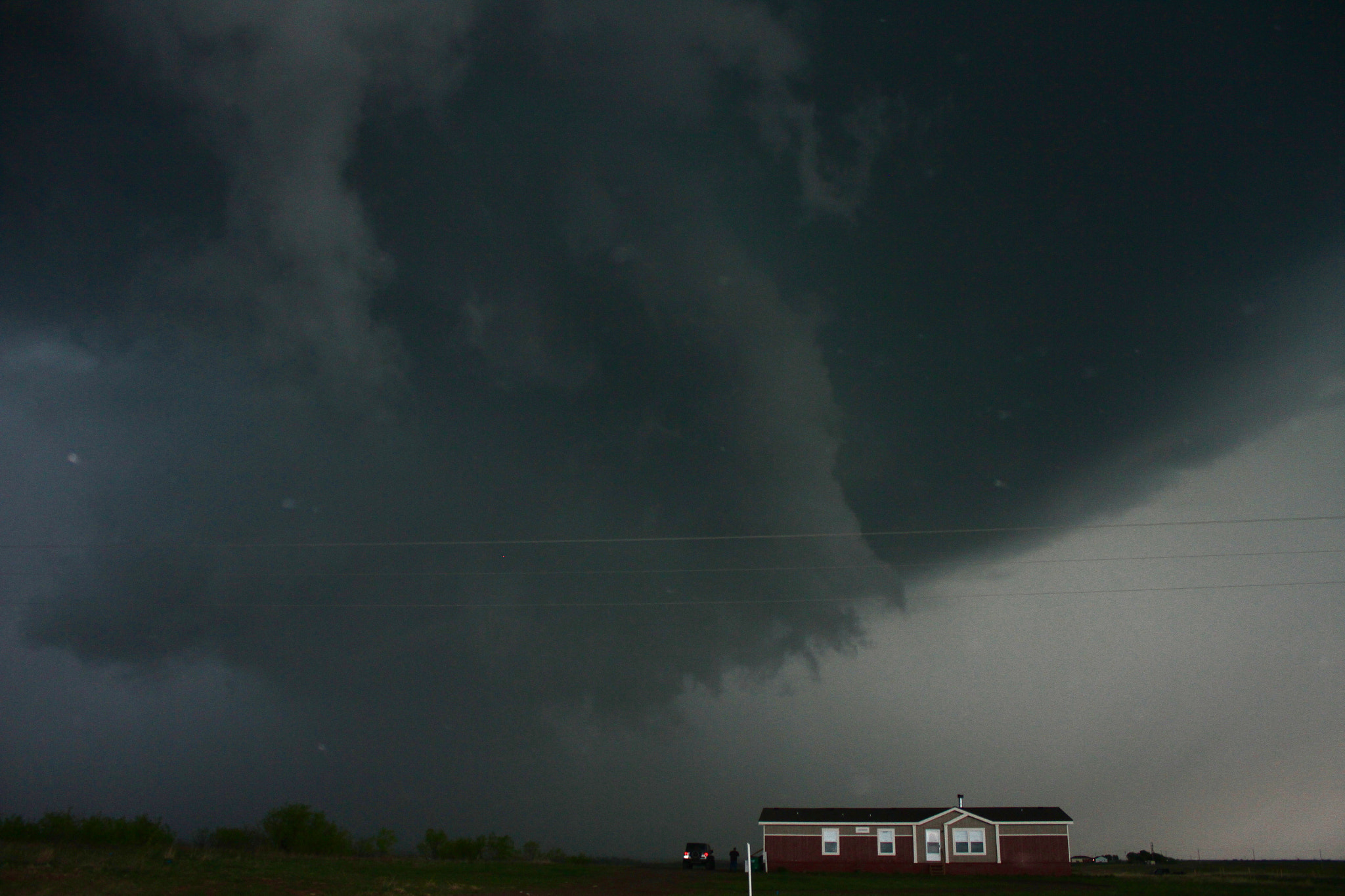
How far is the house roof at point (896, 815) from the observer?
6247cm

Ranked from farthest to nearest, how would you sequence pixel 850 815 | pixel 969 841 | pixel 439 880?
pixel 850 815 < pixel 969 841 < pixel 439 880

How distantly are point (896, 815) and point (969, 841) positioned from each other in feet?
16.0

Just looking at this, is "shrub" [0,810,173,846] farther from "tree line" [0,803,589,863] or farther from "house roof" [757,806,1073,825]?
"house roof" [757,806,1073,825]

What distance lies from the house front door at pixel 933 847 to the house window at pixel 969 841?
0.92 metres

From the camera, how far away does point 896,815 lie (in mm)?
64938

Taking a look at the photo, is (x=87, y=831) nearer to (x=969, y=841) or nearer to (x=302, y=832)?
(x=302, y=832)

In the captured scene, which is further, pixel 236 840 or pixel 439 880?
pixel 236 840

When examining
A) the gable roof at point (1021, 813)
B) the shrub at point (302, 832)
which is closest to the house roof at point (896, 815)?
the gable roof at point (1021, 813)

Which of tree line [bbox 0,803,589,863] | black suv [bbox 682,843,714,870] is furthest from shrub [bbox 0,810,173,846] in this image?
black suv [bbox 682,843,714,870]

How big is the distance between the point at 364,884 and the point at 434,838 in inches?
1907

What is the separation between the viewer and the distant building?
61656 millimetres

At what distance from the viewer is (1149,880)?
5638cm

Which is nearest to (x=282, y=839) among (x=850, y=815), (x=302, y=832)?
(x=302, y=832)

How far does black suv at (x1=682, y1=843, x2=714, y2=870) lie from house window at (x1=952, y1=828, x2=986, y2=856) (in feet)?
60.2
